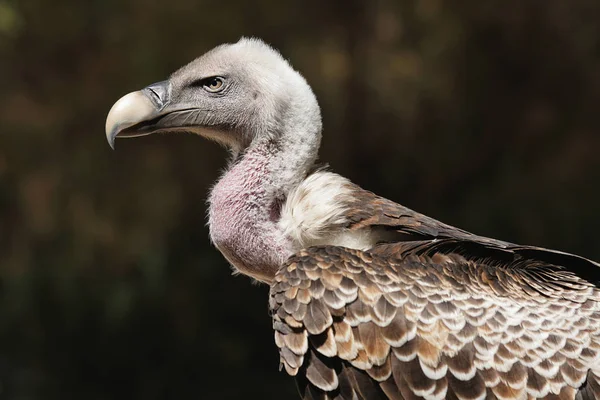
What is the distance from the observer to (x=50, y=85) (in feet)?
31.3

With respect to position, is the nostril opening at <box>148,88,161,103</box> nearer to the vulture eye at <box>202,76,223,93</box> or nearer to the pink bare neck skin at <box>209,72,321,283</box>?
the vulture eye at <box>202,76,223,93</box>

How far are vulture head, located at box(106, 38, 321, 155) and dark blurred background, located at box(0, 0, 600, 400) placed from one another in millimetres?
5107

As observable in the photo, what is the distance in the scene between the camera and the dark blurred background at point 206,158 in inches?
360

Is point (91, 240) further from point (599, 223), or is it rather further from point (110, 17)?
point (599, 223)

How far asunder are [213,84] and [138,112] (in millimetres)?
396

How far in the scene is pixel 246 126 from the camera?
424 cm

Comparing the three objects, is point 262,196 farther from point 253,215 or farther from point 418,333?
point 418,333

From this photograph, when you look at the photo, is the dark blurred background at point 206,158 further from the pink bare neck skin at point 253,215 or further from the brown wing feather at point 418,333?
the brown wing feather at point 418,333

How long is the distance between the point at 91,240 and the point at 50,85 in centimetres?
164

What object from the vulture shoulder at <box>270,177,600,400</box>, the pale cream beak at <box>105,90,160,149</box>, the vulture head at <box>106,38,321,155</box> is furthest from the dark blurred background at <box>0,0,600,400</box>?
the vulture shoulder at <box>270,177,600,400</box>

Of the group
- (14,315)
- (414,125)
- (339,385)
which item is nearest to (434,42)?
(414,125)

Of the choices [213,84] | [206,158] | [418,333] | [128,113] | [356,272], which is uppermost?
[213,84]

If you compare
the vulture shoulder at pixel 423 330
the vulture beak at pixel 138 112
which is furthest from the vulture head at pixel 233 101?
the vulture shoulder at pixel 423 330

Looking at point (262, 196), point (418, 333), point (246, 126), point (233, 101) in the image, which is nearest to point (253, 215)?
point (262, 196)
